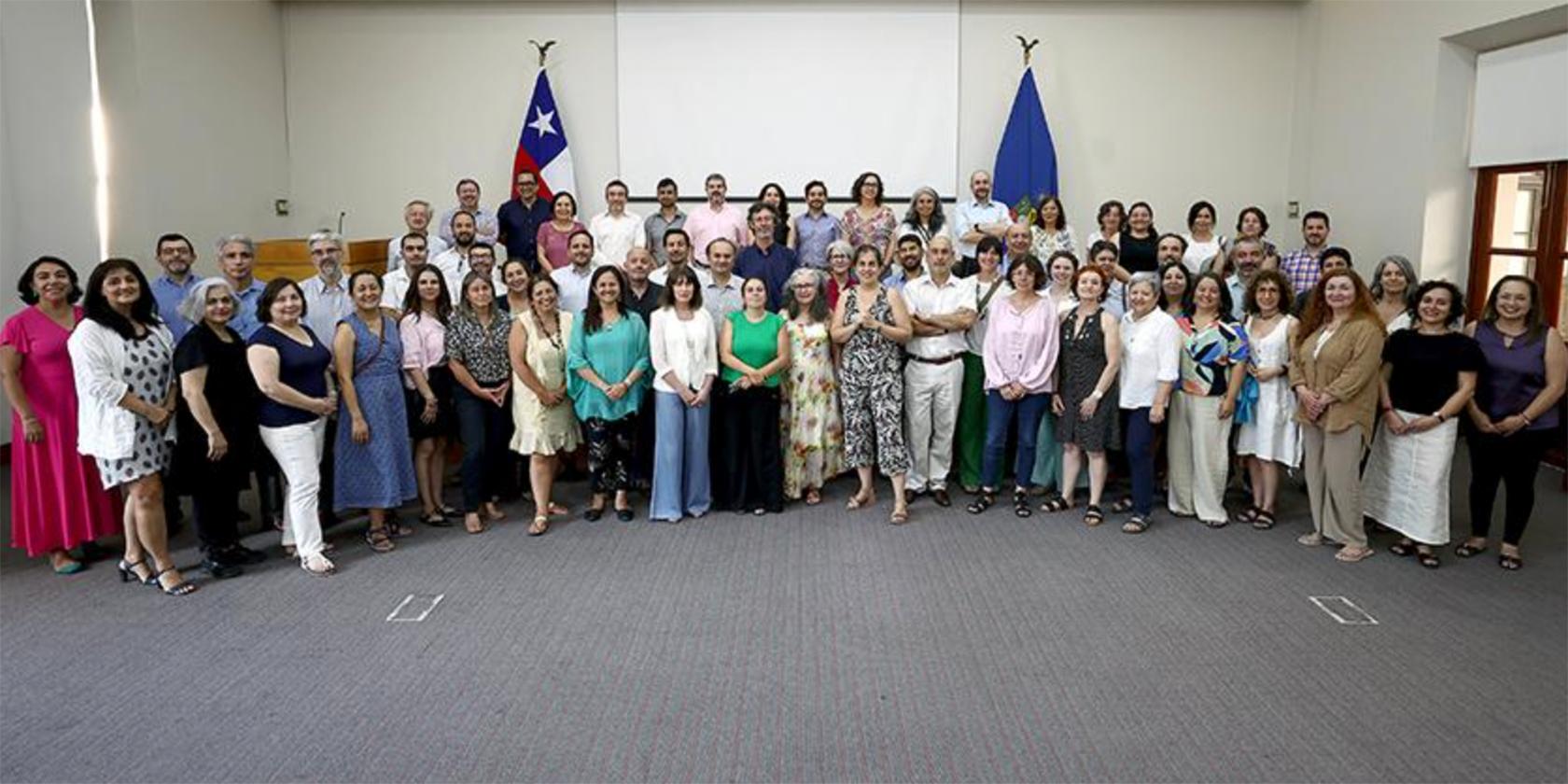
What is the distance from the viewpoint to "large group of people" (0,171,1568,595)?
4543 mm

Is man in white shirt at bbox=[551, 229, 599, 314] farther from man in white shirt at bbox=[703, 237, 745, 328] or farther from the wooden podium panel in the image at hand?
the wooden podium panel

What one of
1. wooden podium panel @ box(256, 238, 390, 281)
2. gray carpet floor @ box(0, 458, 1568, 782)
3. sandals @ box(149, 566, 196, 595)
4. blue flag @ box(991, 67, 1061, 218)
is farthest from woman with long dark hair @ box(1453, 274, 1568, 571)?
wooden podium panel @ box(256, 238, 390, 281)

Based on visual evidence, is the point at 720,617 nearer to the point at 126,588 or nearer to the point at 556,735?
the point at 556,735

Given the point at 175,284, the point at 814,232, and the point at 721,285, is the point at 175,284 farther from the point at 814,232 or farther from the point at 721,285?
the point at 814,232

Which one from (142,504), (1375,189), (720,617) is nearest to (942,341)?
(720,617)

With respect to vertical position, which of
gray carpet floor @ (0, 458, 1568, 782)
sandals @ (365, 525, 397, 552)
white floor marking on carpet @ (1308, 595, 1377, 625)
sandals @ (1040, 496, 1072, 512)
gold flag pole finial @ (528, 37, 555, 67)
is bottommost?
gray carpet floor @ (0, 458, 1568, 782)

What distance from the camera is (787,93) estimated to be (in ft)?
29.0

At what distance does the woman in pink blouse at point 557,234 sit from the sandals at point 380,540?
238 cm

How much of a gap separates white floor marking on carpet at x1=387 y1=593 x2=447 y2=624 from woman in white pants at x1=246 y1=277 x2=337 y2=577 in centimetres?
59

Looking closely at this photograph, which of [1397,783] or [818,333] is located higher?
[818,333]

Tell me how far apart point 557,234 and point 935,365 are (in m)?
2.85

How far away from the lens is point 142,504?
4.41m

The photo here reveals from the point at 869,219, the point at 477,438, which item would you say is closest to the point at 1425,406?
the point at 869,219

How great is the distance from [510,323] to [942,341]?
2.29m
